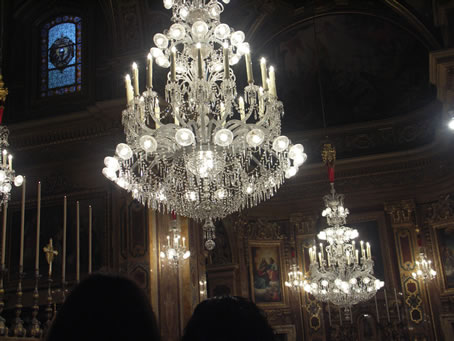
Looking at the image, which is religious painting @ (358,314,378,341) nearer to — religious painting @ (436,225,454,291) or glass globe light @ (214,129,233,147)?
religious painting @ (436,225,454,291)

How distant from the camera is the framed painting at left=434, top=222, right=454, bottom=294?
15625 mm

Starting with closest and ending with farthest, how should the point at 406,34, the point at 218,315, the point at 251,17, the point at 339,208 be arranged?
the point at 218,315, the point at 339,208, the point at 251,17, the point at 406,34

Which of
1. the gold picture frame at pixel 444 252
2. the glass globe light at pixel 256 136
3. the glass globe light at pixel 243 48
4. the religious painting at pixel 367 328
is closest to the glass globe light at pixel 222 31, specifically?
the glass globe light at pixel 243 48

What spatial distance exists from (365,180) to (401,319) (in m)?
4.18

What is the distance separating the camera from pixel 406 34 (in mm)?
16266

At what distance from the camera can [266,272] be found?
17.1m

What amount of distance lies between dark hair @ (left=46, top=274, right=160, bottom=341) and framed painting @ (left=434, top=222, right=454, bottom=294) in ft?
50.8

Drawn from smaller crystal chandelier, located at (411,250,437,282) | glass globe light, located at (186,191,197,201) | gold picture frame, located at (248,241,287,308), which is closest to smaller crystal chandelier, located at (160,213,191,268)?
glass globe light, located at (186,191,197,201)

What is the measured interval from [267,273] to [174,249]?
7501 mm

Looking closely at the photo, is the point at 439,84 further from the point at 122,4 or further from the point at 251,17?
the point at 122,4

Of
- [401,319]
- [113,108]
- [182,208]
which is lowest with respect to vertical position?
[401,319]

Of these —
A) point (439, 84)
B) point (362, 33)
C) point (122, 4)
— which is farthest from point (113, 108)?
point (362, 33)

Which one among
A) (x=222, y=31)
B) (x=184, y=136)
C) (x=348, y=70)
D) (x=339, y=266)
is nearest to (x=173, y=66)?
(x=222, y=31)

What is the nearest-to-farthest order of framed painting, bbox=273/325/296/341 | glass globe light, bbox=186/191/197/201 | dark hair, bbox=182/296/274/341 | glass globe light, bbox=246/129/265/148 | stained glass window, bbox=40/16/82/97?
dark hair, bbox=182/296/274/341, glass globe light, bbox=246/129/265/148, glass globe light, bbox=186/191/197/201, stained glass window, bbox=40/16/82/97, framed painting, bbox=273/325/296/341
